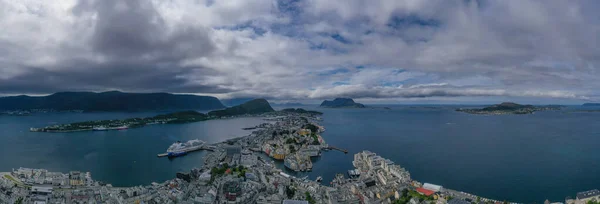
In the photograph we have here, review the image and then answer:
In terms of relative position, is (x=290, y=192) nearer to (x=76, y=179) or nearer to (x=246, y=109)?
(x=76, y=179)

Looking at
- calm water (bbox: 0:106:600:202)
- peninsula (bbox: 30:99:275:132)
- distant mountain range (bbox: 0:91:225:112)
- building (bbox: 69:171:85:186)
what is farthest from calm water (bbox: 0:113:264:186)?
distant mountain range (bbox: 0:91:225:112)

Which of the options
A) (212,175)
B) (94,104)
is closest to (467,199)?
(212,175)

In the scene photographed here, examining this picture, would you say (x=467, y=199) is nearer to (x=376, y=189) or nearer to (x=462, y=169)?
(x=376, y=189)

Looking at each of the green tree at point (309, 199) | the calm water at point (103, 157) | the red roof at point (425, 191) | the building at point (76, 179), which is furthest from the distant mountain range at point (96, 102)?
the red roof at point (425, 191)

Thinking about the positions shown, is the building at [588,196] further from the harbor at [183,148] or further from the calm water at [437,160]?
the harbor at [183,148]

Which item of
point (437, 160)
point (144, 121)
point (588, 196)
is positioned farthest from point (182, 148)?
point (144, 121)
